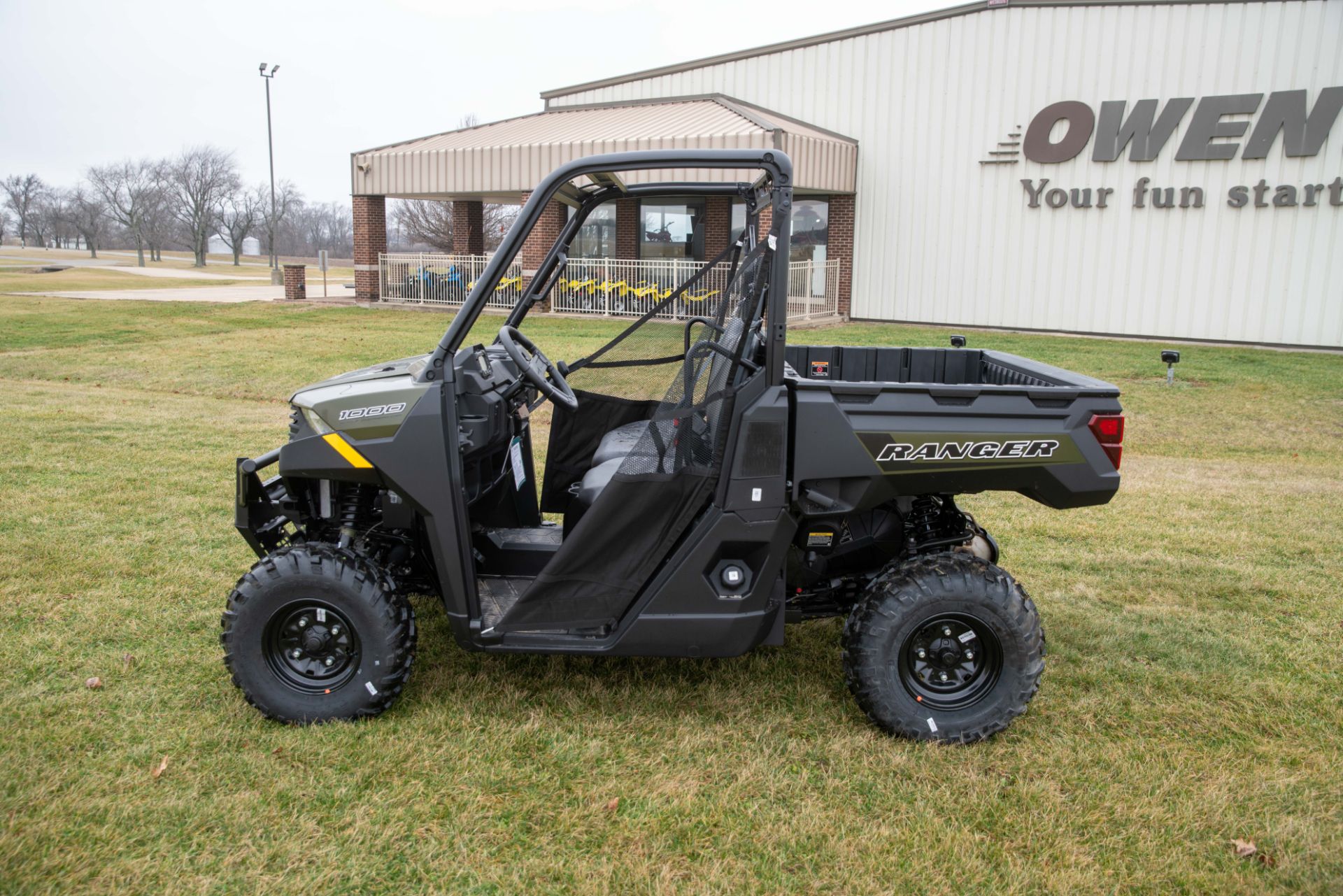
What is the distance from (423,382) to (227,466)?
15.5 ft

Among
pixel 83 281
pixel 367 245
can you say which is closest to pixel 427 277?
pixel 367 245

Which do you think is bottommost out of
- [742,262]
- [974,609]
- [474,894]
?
[474,894]

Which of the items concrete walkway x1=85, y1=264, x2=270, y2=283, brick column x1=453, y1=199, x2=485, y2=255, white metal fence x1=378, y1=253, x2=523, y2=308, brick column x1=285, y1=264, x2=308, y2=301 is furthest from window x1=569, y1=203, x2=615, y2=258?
concrete walkway x1=85, y1=264, x2=270, y2=283

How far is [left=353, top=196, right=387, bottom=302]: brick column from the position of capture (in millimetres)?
24625

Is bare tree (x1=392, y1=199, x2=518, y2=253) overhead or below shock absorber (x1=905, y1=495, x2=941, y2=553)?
overhead

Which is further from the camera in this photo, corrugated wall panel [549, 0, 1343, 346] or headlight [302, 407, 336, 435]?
corrugated wall panel [549, 0, 1343, 346]

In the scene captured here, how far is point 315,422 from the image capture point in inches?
141

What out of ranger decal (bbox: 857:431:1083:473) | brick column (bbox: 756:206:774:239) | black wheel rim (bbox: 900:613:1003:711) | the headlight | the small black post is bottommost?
black wheel rim (bbox: 900:613:1003:711)

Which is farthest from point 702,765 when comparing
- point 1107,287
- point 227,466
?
point 1107,287

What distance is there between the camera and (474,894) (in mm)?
2773

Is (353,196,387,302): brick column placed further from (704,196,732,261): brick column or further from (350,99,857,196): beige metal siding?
(704,196,732,261): brick column

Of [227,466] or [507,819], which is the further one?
[227,466]

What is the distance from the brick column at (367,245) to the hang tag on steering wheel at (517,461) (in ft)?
70.6

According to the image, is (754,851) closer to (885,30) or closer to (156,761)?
(156,761)
